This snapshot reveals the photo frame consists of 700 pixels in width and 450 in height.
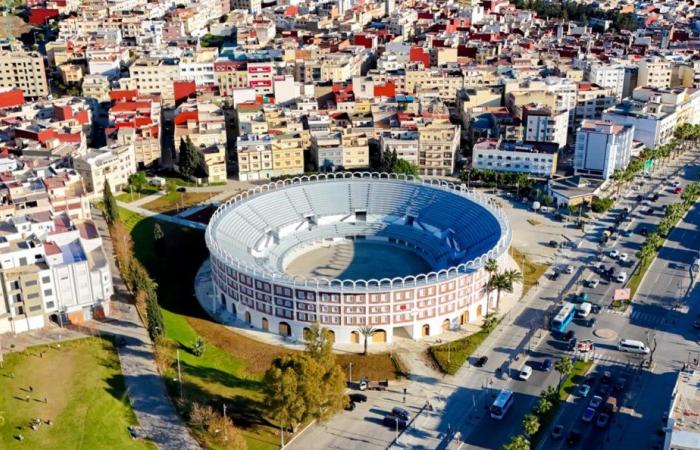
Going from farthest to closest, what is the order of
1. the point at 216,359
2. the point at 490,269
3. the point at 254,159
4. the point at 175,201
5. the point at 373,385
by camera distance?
the point at 254,159
the point at 175,201
the point at 490,269
the point at 216,359
the point at 373,385

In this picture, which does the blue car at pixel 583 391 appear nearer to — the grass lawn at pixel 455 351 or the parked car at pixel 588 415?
the parked car at pixel 588 415

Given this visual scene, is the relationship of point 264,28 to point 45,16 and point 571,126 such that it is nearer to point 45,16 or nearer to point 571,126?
point 45,16

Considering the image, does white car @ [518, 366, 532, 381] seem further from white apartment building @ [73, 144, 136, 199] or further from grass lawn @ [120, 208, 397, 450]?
white apartment building @ [73, 144, 136, 199]

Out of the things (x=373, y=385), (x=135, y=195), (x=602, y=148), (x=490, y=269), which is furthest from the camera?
(x=602, y=148)

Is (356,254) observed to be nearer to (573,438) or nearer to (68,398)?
(573,438)

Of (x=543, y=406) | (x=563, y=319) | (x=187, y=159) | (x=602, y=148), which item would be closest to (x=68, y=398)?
(x=543, y=406)

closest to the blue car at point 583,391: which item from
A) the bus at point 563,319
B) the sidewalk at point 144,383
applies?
the bus at point 563,319
